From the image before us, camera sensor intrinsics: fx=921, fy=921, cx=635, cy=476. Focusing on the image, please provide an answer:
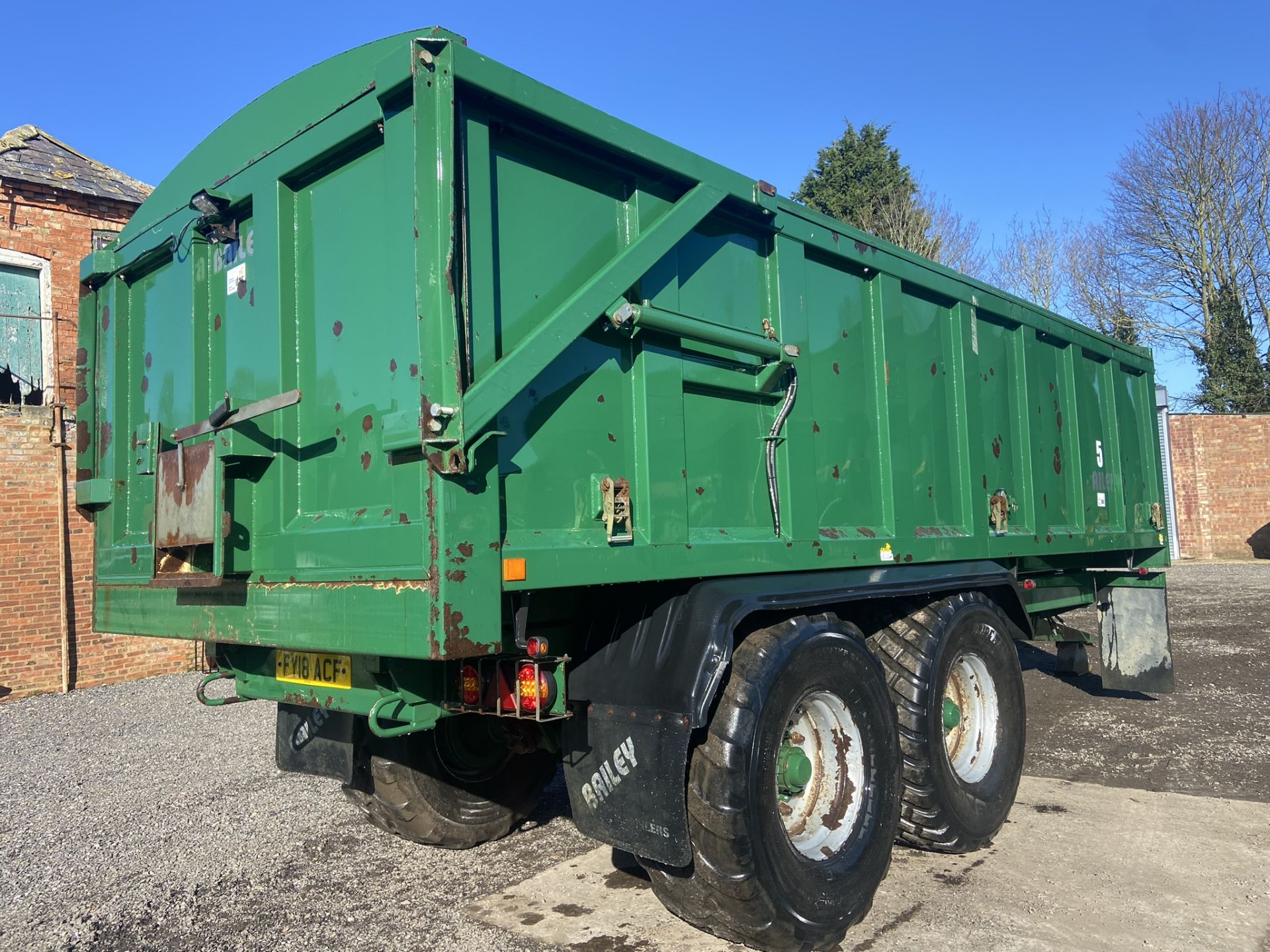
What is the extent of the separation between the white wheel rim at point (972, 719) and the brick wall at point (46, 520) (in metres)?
8.76

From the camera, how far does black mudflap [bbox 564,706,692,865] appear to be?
305 cm

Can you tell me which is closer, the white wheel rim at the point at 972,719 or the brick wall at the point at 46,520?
the white wheel rim at the point at 972,719

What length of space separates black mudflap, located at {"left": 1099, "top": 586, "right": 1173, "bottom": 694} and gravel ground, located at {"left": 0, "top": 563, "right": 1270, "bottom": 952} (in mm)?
260

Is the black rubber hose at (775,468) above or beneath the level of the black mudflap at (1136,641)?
above

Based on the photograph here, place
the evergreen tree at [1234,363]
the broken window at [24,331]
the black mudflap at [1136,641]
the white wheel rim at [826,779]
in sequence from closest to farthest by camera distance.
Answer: the white wheel rim at [826,779] < the black mudflap at [1136,641] < the broken window at [24,331] < the evergreen tree at [1234,363]

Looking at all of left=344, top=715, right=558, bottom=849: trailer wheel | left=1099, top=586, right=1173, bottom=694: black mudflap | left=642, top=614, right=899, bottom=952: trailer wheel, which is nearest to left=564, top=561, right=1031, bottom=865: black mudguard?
left=642, top=614, right=899, bottom=952: trailer wheel

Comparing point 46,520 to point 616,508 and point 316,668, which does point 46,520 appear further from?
point 616,508

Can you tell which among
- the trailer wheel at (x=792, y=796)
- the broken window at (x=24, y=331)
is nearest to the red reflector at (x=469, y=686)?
the trailer wheel at (x=792, y=796)

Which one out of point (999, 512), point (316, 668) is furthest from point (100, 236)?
point (999, 512)

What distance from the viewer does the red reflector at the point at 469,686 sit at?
10.6ft

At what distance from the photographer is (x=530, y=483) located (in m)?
2.94

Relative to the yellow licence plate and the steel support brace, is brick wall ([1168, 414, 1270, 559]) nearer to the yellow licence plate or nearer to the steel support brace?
the steel support brace

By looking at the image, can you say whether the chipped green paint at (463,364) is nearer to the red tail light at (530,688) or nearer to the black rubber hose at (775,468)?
the black rubber hose at (775,468)

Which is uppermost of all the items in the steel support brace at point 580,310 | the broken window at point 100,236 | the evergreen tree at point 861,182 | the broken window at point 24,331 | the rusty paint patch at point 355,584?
the evergreen tree at point 861,182
